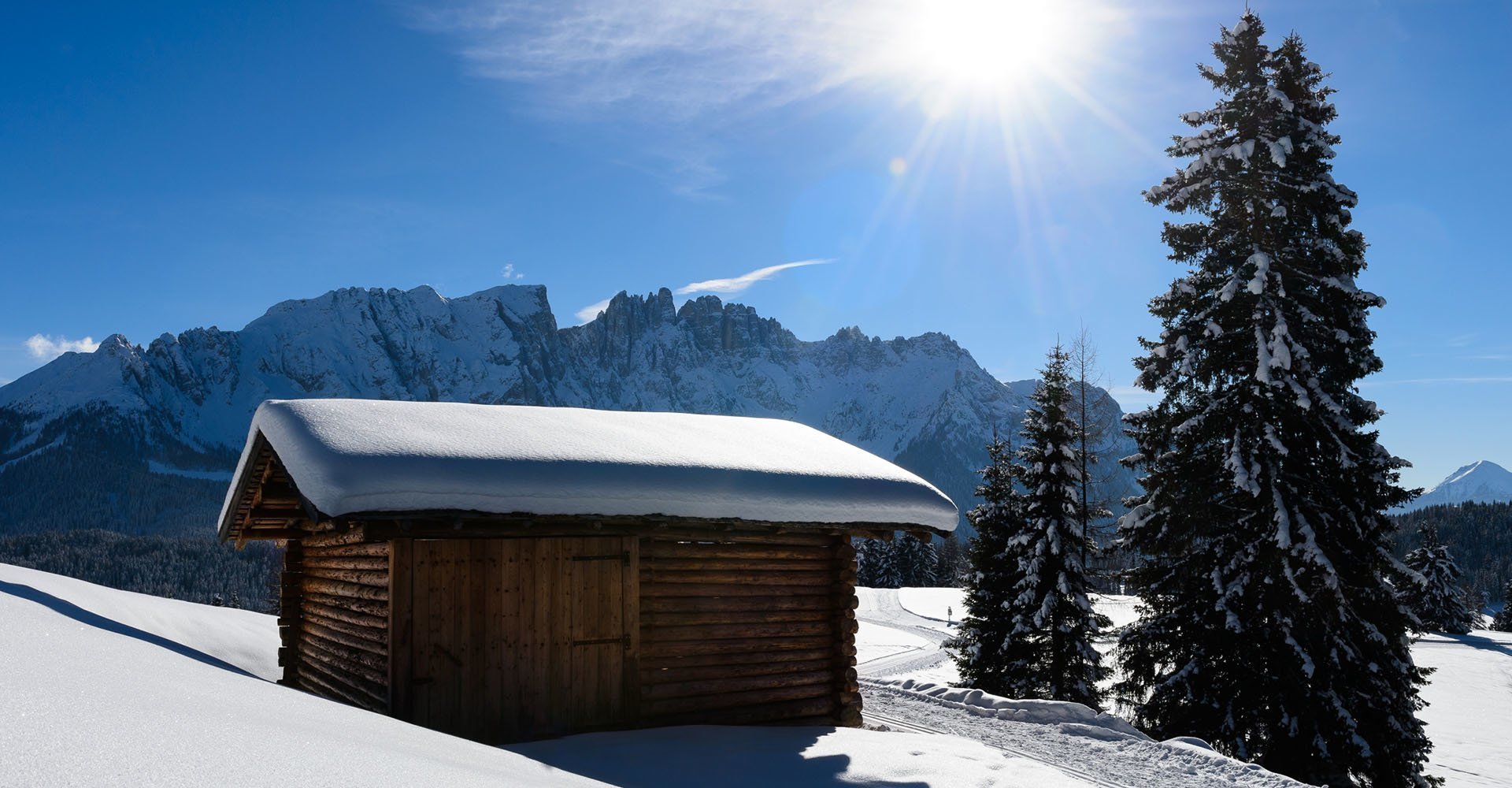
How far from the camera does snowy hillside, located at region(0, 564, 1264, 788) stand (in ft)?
9.60

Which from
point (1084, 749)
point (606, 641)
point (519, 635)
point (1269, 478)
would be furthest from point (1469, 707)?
→ point (519, 635)

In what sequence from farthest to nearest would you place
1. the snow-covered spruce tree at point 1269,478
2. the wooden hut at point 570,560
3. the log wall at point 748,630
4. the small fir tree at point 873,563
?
the small fir tree at point 873,563 → the snow-covered spruce tree at point 1269,478 → the log wall at point 748,630 → the wooden hut at point 570,560

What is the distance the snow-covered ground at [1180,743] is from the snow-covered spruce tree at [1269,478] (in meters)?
2.47

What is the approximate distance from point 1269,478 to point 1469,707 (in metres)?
25.2

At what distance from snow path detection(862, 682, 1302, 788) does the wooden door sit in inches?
196

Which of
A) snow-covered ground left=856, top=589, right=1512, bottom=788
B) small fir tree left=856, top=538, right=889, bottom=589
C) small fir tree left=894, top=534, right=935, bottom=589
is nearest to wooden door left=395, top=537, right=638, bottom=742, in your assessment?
snow-covered ground left=856, top=589, right=1512, bottom=788

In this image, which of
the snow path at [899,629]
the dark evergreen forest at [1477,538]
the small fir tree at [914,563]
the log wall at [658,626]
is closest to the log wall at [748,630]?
the log wall at [658,626]

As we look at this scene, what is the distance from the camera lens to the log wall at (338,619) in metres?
10.0

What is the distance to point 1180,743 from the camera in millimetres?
11508

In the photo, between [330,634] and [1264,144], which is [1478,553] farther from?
[330,634]

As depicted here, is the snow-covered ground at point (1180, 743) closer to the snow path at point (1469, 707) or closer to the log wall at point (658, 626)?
the snow path at point (1469, 707)

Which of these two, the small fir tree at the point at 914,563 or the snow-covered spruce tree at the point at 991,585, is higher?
the snow-covered spruce tree at the point at 991,585

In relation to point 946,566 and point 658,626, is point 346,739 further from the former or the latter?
point 946,566

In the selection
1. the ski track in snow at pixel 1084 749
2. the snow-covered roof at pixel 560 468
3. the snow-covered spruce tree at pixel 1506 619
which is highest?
the snow-covered roof at pixel 560 468
